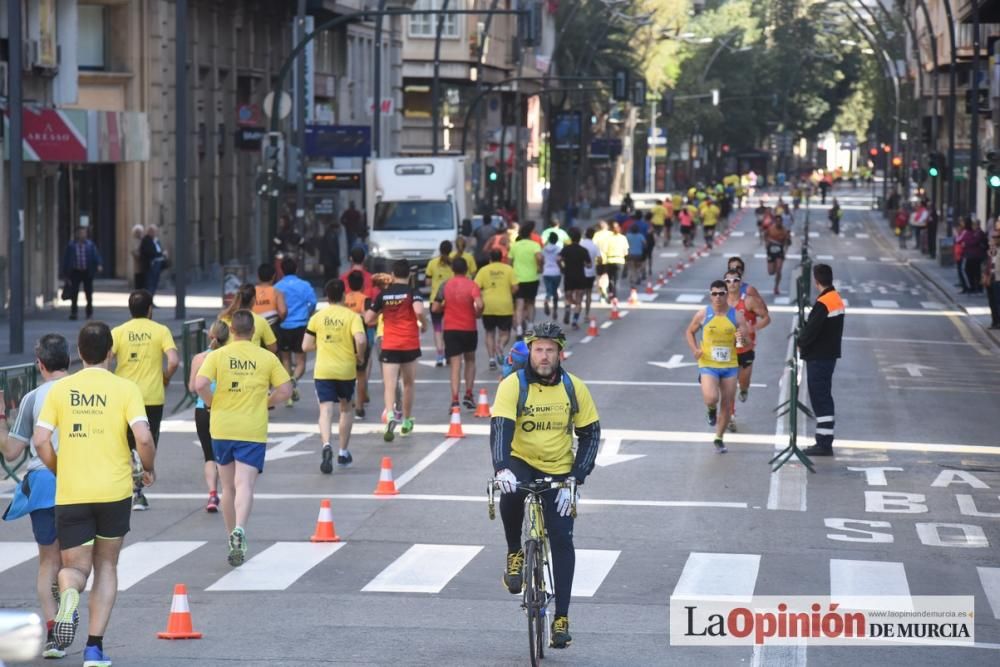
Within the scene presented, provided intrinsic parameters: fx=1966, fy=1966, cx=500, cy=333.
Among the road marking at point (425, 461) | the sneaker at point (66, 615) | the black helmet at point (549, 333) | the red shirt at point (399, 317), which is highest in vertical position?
the black helmet at point (549, 333)

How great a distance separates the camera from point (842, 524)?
15602mm

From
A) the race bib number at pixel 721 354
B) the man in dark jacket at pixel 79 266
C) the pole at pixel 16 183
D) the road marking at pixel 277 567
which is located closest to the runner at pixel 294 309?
the race bib number at pixel 721 354

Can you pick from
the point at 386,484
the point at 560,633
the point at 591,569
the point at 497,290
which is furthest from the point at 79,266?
the point at 560,633

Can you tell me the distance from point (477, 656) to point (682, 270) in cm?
4653

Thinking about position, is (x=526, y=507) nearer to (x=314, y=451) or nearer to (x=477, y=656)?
(x=477, y=656)

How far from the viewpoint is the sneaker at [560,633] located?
10508mm

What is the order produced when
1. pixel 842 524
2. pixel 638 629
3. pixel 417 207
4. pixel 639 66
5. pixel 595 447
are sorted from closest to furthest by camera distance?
pixel 595 447 < pixel 638 629 < pixel 842 524 < pixel 417 207 < pixel 639 66

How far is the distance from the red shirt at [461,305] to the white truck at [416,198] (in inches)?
873

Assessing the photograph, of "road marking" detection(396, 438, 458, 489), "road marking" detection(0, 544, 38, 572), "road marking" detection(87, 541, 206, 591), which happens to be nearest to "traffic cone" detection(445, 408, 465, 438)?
"road marking" detection(396, 438, 458, 489)

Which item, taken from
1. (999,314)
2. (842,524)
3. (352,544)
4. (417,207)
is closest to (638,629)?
(352,544)

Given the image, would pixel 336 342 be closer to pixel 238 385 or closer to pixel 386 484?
pixel 386 484

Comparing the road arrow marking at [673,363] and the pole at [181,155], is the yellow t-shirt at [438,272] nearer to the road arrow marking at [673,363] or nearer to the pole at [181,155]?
the road arrow marking at [673,363]

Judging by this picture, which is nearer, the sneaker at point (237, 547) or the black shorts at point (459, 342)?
the sneaker at point (237, 547)

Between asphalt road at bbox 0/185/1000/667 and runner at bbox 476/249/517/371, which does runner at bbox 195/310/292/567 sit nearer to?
asphalt road at bbox 0/185/1000/667
